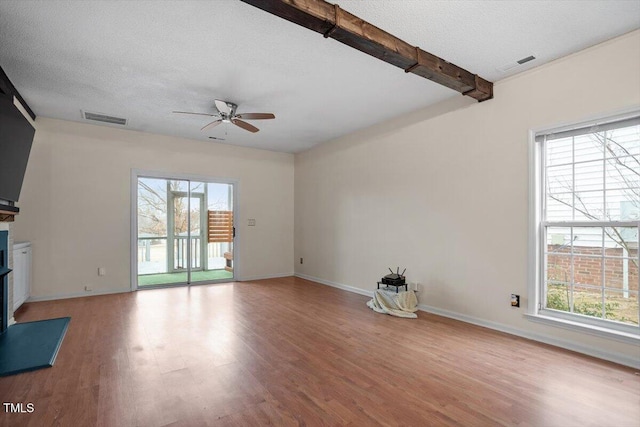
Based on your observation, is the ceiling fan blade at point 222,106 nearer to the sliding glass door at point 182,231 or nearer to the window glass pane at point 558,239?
the sliding glass door at point 182,231

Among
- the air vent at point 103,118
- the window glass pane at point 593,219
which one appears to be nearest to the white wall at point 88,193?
the air vent at point 103,118

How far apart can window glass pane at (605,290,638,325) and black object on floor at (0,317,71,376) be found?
504cm

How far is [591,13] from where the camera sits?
8.14 feet

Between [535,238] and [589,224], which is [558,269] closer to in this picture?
[535,238]

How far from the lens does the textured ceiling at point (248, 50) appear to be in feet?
8.07

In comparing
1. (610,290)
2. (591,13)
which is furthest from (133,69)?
(610,290)

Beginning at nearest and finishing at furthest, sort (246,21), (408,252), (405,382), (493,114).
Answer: (405,382) → (246,21) → (493,114) → (408,252)

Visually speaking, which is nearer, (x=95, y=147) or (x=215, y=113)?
(x=215, y=113)

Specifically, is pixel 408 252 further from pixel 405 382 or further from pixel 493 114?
pixel 405 382

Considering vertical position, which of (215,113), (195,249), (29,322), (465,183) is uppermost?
(215,113)

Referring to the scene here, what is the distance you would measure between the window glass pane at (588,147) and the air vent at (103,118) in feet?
20.0

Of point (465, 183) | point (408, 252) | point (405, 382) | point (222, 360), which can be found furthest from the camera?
point (408, 252)

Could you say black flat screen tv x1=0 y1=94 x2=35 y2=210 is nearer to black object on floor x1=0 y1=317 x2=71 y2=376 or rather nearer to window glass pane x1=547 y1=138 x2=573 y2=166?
black object on floor x1=0 y1=317 x2=71 y2=376

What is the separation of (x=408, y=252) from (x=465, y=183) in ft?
4.28
